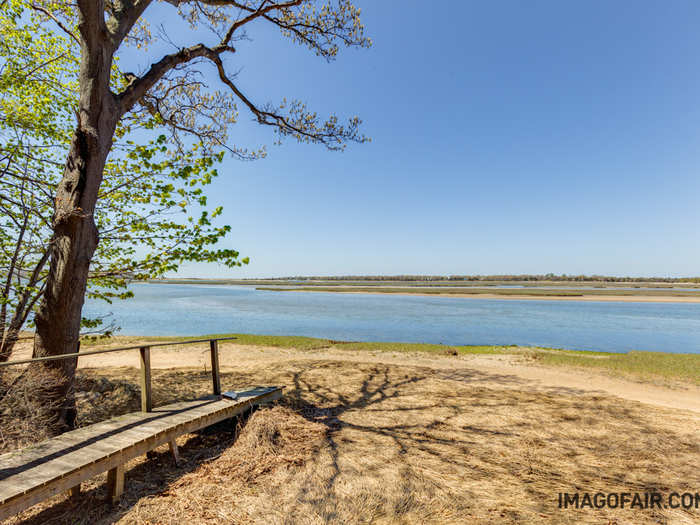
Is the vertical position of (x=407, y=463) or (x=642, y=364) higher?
(x=407, y=463)

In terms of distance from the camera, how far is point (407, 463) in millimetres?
4289

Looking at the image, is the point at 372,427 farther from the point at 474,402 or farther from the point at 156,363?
the point at 156,363

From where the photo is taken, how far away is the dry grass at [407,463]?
129 inches

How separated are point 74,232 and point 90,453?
303cm

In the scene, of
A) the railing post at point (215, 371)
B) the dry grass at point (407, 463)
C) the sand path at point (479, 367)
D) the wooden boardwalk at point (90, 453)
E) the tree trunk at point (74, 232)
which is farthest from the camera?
the sand path at point (479, 367)

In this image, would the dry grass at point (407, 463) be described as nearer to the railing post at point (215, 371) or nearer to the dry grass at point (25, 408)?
the railing post at point (215, 371)

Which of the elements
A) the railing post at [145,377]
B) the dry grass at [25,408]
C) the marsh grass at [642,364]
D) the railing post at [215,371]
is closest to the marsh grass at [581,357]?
the marsh grass at [642,364]

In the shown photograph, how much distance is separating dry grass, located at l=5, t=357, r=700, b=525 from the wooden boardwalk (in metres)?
0.49

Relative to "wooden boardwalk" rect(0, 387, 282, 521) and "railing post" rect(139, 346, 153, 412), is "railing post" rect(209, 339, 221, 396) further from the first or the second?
"railing post" rect(139, 346, 153, 412)

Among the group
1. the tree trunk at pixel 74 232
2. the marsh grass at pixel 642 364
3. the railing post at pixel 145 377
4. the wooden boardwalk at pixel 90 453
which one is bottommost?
the marsh grass at pixel 642 364

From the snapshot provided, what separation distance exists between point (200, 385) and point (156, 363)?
4510mm

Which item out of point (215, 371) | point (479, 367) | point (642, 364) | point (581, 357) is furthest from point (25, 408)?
Answer: point (642, 364)

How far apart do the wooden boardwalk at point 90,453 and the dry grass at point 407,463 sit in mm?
488

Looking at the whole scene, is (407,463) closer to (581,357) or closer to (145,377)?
(145,377)
